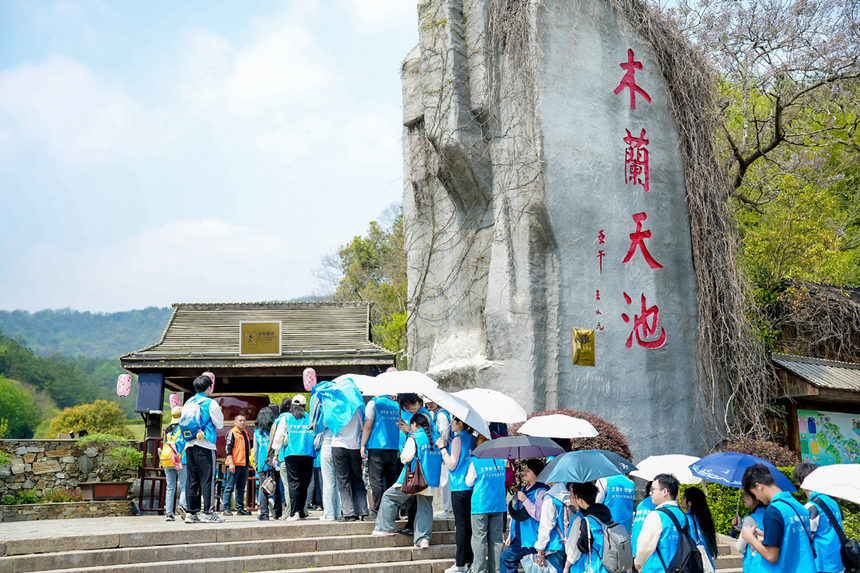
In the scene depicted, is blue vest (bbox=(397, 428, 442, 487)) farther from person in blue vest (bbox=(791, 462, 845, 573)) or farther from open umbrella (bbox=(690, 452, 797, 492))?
person in blue vest (bbox=(791, 462, 845, 573))

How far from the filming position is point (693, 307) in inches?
→ 497

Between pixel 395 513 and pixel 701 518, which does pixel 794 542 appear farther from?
pixel 395 513

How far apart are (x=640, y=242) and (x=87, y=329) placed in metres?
153

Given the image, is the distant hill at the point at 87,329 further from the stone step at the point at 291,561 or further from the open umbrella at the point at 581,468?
the open umbrella at the point at 581,468

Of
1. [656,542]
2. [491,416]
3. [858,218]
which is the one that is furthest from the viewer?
[858,218]

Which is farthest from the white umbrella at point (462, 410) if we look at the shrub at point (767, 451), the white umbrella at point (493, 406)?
the shrub at point (767, 451)

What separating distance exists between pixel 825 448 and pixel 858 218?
10949 mm

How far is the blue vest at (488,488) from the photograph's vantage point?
23.9ft

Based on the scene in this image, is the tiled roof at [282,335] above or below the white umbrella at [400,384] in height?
above

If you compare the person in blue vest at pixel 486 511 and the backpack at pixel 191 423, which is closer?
the person in blue vest at pixel 486 511

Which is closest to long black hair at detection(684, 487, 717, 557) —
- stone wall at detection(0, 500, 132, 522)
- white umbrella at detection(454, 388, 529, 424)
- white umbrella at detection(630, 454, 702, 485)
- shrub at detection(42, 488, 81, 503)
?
white umbrella at detection(630, 454, 702, 485)

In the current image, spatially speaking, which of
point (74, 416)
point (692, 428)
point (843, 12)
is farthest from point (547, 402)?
point (74, 416)

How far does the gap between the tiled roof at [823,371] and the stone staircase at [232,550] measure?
7553 mm

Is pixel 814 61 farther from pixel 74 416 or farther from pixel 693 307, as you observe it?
pixel 74 416
